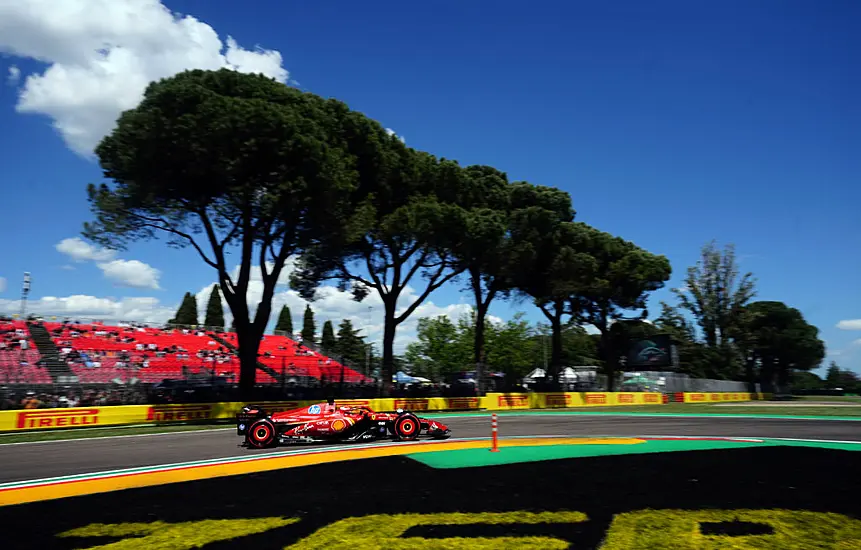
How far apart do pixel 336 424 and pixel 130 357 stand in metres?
28.2

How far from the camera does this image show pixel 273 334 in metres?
54.1

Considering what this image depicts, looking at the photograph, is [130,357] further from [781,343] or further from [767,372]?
[767,372]

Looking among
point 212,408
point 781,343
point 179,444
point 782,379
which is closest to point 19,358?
point 212,408

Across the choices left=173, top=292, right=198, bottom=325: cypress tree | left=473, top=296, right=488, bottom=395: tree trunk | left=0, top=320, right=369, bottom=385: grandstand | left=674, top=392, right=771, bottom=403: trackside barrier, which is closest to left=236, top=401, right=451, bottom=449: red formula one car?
left=0, top=320, right=369, bottom=385: grandstand

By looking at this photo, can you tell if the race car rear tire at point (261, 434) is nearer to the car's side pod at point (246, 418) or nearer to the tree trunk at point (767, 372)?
the car's side pod at point (246, 418)

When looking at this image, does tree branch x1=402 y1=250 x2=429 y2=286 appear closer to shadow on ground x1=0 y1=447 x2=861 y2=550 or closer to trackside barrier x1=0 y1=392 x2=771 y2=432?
trackside barrier x1=0 y1=392 x2=771 y2=432

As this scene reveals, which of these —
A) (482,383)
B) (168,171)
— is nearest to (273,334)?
(482,383)

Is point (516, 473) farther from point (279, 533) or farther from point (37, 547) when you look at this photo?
point (37, 547)

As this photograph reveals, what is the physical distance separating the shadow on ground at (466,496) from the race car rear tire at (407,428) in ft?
16.6

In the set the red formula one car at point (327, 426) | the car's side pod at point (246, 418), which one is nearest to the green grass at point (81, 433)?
the car's side pod at point (246, 418)

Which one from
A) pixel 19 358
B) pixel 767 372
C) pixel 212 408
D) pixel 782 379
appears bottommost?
pixel 212 408

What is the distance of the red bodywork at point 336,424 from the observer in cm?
1485

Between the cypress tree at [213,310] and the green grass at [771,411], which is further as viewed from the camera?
the cypress tree at [213,310]

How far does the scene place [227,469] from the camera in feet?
35.5
